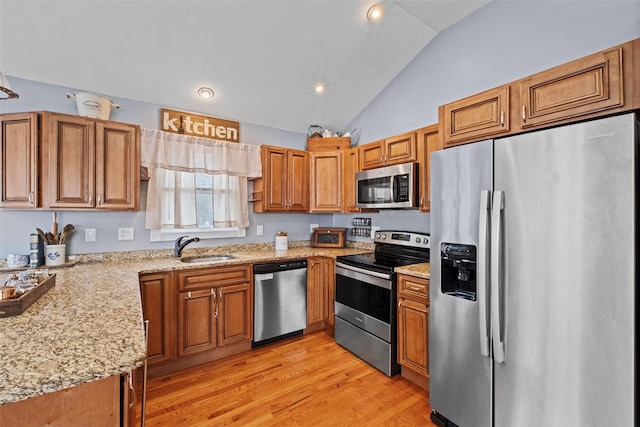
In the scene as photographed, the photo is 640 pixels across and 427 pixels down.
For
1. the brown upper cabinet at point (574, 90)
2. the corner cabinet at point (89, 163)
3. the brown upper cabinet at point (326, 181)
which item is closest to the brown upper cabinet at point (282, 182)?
Answer: the brown upper cabinet at point (326, 181)

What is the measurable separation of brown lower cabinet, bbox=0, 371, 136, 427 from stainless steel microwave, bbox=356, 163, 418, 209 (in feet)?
7.62

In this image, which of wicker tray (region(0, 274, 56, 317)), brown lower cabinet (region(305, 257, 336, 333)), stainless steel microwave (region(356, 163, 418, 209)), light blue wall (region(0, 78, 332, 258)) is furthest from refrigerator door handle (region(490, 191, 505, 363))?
light blue wall (region(0, 78, 332, 258))

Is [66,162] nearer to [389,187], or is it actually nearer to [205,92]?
[205,92]

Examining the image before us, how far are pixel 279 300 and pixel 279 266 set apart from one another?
35cm

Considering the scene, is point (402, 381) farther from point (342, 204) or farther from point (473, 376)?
point (342, 204)

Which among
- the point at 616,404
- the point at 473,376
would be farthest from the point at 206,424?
the point at 616,404

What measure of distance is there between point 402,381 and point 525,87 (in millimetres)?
2268

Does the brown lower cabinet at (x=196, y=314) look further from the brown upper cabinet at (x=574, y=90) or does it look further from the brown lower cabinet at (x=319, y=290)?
the brown upper cabinet at (x=574, y=90)

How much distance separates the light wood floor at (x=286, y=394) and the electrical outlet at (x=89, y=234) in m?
1.34

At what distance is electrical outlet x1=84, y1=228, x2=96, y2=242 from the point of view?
8.68ft

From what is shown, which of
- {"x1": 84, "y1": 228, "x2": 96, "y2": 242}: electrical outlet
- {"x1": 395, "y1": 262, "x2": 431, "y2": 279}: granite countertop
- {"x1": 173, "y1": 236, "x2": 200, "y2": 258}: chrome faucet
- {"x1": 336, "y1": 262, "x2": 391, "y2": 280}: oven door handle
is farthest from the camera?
{"x1": 173, "y1": 236, "x2": 200, "y2": 258}: chrome faucet

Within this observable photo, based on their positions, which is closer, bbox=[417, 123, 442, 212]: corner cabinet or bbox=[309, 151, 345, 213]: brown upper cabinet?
bbox=[417, 123, 442, 212]: corner cabinet

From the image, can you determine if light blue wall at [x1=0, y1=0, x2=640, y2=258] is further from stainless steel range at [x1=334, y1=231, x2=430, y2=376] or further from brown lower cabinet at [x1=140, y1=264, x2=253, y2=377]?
brown lower cabinet at [x1=140, y1=264, x2=253, y2=377]

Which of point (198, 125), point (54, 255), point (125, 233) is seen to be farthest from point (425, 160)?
point (54, 255)
